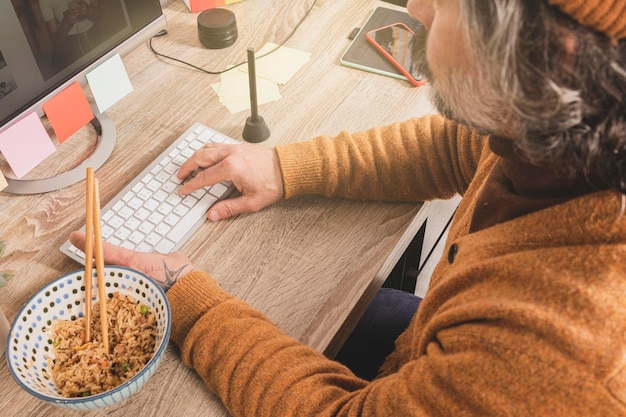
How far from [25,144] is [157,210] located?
260 millimetres

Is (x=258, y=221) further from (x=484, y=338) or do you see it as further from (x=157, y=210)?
(x=484, y=338)

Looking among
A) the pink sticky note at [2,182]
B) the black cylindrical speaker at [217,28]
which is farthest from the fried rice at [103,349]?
the black cylindrical speaker at [217,28]

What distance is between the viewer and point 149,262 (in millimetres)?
829

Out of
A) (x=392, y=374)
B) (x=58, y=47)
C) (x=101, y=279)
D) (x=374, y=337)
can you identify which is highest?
(x=58, y=47)

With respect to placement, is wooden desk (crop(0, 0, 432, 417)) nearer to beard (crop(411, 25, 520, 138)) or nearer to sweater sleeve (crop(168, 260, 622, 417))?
sweater sleeve (crop(168, 260, 622, 417))

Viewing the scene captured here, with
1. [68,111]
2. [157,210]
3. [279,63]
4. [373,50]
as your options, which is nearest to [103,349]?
[157,210]

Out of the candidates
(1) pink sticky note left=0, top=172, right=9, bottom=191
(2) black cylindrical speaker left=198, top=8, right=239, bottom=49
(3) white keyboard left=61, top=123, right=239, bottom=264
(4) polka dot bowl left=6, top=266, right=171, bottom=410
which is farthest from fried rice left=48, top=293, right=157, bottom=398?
(2) black cylindrical speaker left=198, top=8, right=239, bottom=49

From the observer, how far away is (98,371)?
70 centimetres

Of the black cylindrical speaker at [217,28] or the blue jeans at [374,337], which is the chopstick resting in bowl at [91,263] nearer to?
the blue jeans at [374,337]

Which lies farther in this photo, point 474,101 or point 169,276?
point 169,276

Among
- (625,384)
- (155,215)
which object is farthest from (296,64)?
(625,384)

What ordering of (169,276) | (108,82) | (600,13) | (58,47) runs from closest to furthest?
1. (600,13)
2. (169,276)
3. (58,47)
4. (108,82)

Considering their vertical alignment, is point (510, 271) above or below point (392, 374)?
above

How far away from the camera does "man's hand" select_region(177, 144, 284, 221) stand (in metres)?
0.94
